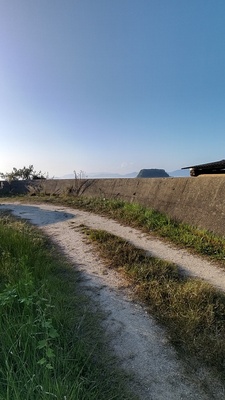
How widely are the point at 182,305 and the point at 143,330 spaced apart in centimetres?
57

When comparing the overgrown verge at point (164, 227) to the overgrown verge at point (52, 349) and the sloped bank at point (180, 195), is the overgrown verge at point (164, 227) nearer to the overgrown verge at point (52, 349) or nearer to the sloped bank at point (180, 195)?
the sloped bank at point (180, 195)

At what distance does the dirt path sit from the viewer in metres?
1.91

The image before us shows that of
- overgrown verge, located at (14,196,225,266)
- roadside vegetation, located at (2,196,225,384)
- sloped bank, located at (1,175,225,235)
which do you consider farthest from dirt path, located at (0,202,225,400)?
sloped bank, located at (1,175,225,235)

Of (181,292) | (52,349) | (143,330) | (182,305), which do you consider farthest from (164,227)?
(52,349)

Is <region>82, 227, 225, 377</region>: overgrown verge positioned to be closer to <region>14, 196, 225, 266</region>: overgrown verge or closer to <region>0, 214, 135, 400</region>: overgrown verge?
<region>0, 214, 135, 400</region>: overgrown verge

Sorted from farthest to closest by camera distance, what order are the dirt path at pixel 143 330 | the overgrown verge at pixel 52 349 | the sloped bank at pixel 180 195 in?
the sloped bank at pixel 180 195 → the dirt path at pixel 143 330 → the overgrown verge at pixel 52 349

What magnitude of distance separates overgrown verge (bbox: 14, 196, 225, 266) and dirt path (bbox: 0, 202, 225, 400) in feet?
1.40

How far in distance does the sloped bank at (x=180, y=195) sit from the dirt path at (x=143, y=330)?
1434 mm

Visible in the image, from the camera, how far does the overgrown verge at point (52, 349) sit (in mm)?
1576

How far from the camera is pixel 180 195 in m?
7.26

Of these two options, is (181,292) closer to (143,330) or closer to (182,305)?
(182,305)

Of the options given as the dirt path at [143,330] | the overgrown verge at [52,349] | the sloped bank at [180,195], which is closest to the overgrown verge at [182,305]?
the dirt path at [143,330]

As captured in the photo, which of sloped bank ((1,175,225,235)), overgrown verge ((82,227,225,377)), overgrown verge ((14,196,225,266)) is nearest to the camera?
overgrown verge ((82,227,225,377))

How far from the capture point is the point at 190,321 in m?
2.55
